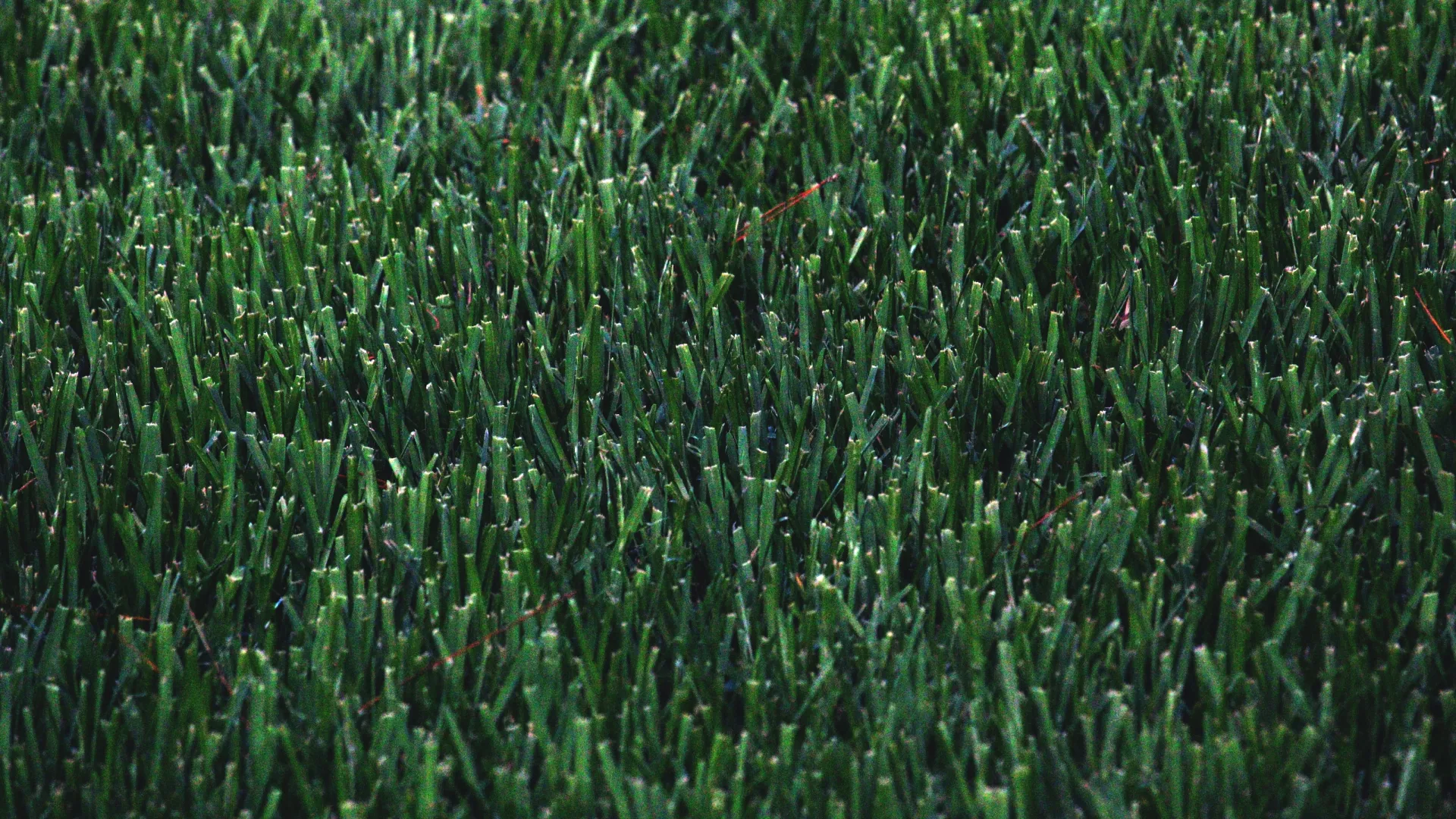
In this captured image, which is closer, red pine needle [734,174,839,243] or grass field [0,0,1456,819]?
grass field [0,0,1456,819]

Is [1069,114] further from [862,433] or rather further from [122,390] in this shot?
[122,390]

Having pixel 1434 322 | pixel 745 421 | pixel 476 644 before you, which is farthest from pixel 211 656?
pixel 1434 322

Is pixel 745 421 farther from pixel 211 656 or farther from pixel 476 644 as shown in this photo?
pixel 211 656

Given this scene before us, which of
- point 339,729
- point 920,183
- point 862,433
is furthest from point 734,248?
point 339,729

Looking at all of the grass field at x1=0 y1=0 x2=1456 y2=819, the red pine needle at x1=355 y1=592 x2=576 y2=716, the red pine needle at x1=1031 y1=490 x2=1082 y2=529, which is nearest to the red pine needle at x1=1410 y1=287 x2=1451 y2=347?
the grass field at x1=0 y1=0 x2=1456 y2=819

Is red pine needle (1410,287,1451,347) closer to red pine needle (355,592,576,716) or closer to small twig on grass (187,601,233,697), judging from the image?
red pine needle (355,592,576,716)

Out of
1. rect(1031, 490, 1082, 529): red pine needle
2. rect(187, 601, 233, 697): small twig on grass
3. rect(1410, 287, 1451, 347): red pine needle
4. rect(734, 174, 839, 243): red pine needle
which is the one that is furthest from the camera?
rect(734, 174, 839, 243): red pine needle

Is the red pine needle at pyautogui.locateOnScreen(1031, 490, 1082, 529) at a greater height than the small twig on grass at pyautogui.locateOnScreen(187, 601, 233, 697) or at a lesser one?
greater
